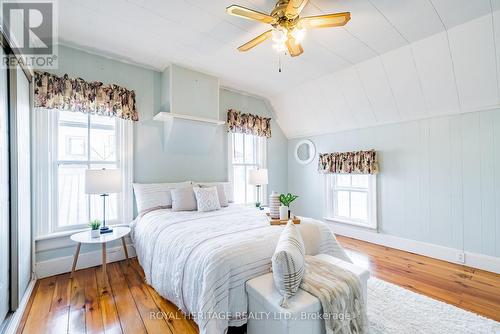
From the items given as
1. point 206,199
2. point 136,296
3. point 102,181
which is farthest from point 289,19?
point 136,296

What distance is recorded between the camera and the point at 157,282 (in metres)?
2.17

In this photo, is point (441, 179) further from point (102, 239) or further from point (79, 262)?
point (79, 262)

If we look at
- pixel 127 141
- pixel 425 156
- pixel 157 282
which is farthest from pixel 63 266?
pixel 425 156

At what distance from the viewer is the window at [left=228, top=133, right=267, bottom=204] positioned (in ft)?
14.4

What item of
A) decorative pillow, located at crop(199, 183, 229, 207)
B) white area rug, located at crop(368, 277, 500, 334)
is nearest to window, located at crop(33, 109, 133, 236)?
decorative pillow, located at crop(199, 183, 229, 207)

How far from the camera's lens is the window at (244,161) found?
14.4ft

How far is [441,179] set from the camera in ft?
Answer: 10.3

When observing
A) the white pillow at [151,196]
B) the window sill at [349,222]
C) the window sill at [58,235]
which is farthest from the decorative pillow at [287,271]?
the window sill at [349,222]

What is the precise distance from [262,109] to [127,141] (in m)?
2.68

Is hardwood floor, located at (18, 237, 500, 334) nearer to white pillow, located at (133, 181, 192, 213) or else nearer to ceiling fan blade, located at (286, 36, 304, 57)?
white pillow, located at (133, 181, 192, 213)

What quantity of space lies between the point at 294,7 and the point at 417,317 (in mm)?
2687

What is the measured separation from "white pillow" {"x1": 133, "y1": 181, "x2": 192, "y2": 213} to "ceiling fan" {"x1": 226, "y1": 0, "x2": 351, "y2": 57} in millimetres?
2237

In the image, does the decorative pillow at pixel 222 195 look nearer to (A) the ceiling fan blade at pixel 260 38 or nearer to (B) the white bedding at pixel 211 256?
(B) the white bedding at pixel 211 256

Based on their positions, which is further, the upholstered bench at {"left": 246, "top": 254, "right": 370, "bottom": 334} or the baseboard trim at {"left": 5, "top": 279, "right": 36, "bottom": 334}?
the baseboard trim at {"left": 5, "top": 279, "right": 36, "bottom": 334}
